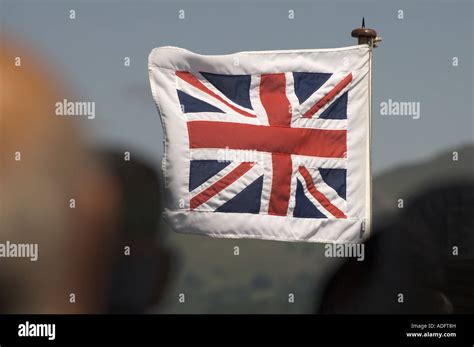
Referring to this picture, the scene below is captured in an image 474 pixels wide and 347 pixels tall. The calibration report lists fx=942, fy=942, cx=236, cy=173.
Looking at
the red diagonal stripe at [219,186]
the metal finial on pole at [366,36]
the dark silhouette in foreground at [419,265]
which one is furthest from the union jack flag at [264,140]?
the dark silhouette in foreground at [419,265]

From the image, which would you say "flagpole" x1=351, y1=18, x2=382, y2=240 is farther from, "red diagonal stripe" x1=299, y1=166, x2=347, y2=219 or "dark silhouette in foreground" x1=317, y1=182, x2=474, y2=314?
"dark silhouette in foreground" x1=317, y1=182, x2=474, y2=314

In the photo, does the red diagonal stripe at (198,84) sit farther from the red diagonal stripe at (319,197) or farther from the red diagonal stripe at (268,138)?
the red diagonal stripe at (319,197)

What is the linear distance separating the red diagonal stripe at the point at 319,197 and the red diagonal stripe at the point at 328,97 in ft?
1.51

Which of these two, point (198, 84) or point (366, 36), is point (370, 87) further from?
point (198, 84)

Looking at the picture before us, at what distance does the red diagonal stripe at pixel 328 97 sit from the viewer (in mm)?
7746

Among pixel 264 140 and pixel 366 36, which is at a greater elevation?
pixel 366 36

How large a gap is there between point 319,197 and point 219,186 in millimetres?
825

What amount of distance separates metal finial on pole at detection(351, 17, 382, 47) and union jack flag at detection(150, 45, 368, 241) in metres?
0.21

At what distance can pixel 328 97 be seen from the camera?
306 inches

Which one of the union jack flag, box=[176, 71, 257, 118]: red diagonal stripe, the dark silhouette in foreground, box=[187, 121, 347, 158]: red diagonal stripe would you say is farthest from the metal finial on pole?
the dark silhouette in foreground

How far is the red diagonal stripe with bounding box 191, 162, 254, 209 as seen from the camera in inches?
299

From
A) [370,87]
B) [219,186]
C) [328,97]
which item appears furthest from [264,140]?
[370,87]

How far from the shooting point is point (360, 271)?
403 inches

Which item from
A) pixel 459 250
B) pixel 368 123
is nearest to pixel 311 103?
pixel 368 123
